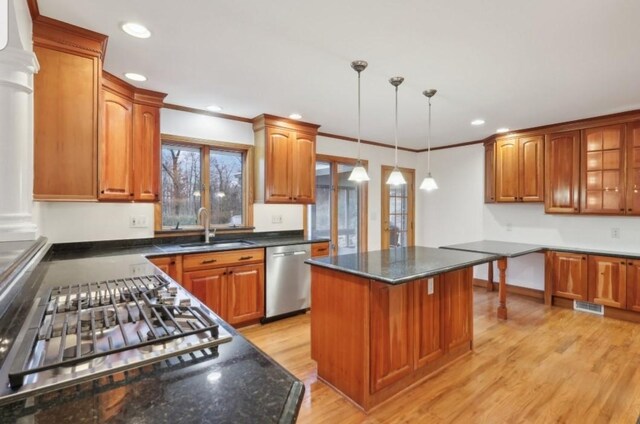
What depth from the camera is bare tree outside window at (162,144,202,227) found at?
3.57 meters

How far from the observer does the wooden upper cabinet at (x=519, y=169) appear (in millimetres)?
4391

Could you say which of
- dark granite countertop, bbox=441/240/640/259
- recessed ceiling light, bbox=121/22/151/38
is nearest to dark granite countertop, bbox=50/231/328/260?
recessed ceiling light, bbox=121/22/151/38

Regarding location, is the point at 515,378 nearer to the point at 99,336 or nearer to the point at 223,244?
the point at 99,336

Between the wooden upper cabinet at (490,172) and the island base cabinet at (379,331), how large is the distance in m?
2.68

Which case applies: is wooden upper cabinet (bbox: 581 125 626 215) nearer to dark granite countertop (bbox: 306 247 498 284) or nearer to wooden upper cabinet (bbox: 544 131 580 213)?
wooden upper cabinet (bbox: 544 131 580 213)

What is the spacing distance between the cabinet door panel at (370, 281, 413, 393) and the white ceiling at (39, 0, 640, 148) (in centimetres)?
162

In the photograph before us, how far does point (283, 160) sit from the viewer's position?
3.96m

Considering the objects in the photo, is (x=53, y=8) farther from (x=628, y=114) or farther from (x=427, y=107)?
(x=628, y=114)

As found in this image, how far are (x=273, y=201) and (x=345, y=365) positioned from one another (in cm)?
213

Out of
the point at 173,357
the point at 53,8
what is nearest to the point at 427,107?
the point at 53,8

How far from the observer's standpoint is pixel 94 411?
642 millimetres

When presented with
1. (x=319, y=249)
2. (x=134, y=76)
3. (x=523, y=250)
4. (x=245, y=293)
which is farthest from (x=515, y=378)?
(x=134, y=76)

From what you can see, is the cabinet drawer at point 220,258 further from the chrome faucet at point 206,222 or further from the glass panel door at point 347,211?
the glass panel door at point 347,211

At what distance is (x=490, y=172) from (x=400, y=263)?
3333 mm
